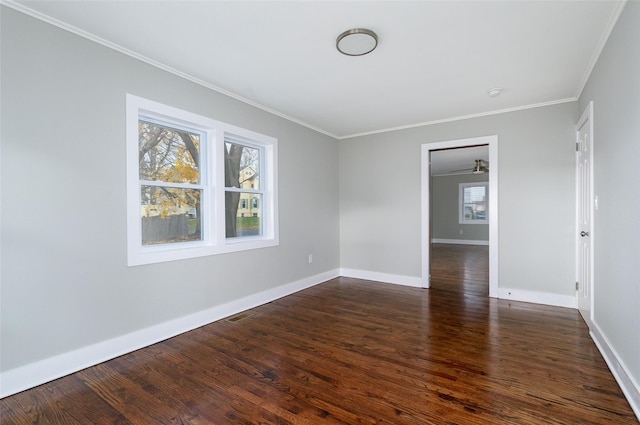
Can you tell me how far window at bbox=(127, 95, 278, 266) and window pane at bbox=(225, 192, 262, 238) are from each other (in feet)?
0.04

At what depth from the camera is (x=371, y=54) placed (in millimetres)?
2525

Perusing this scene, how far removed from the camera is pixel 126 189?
248 cm

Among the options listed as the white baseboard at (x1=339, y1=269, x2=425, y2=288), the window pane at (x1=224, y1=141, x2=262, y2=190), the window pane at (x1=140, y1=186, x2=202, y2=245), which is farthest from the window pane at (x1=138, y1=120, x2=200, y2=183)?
the white baseboard at (x1=339, y1=269, x2=425, y2=288)

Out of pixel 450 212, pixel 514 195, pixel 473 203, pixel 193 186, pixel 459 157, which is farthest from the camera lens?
pixel 450 212

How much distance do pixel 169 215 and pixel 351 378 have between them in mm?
2204

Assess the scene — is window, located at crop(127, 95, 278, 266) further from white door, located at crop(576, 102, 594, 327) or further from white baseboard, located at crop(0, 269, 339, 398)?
white door, located at crop(576, 102, 594, 327)

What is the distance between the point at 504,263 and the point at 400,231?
1.44m

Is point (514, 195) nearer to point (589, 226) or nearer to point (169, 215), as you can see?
point (589, 226)

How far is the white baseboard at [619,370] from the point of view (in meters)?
1.72

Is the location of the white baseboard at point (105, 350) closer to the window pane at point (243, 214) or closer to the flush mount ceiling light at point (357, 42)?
the window pane at point (243, 214)

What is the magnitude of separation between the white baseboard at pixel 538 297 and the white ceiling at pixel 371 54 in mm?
2351

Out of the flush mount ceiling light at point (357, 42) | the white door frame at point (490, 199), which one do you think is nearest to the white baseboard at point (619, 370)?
the white door frame at point (490, 199)

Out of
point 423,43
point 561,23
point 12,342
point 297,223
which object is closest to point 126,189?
point 12,342

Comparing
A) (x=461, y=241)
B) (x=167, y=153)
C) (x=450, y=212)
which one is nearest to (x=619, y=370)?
(x=167, y=153)
